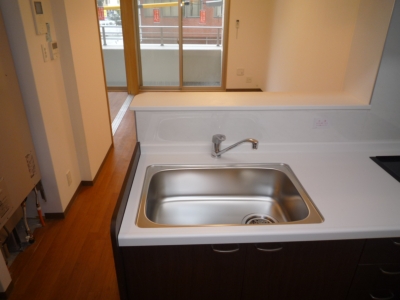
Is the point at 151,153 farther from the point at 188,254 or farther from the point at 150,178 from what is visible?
the point at 188,254

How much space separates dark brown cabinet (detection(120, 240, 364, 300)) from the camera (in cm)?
106

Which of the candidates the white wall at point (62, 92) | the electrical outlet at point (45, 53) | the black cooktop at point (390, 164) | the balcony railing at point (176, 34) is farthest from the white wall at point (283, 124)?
the balcony railing at point (176, 34)

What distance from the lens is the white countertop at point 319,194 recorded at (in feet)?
3.35

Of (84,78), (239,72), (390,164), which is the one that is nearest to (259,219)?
(390,164)

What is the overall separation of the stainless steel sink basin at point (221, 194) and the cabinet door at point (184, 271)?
30cm

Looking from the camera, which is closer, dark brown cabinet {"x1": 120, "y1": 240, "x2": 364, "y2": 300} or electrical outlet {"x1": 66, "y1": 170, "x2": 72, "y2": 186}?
dark brown cabinet {"x1": 120, "y1": 240, "x2": 364, "y2": 300}

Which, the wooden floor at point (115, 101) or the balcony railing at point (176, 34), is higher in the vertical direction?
the balcony railing at point (176, 34)

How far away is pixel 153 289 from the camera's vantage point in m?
1.13

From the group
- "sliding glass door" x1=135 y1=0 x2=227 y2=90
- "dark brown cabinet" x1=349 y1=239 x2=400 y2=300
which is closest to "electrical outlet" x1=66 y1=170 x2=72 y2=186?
"dark brown cabinet" x1=349 y1=239 x2=400 y2=300

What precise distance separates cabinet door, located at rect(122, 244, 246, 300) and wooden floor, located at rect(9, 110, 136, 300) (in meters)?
0.78

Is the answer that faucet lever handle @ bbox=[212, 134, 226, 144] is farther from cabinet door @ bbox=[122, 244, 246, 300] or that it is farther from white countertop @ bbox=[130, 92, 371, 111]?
cabinet door @ bbox=[122, 244, 246, 300]

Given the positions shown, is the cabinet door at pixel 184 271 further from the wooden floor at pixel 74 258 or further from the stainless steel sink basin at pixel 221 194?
the wooden floor at pixel 74 258

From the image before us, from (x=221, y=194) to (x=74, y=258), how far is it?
1.20 metres

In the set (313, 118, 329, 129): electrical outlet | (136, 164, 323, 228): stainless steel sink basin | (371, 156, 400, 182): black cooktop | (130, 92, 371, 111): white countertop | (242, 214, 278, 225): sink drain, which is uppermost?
(130, 92, 371, 111): white countertop
